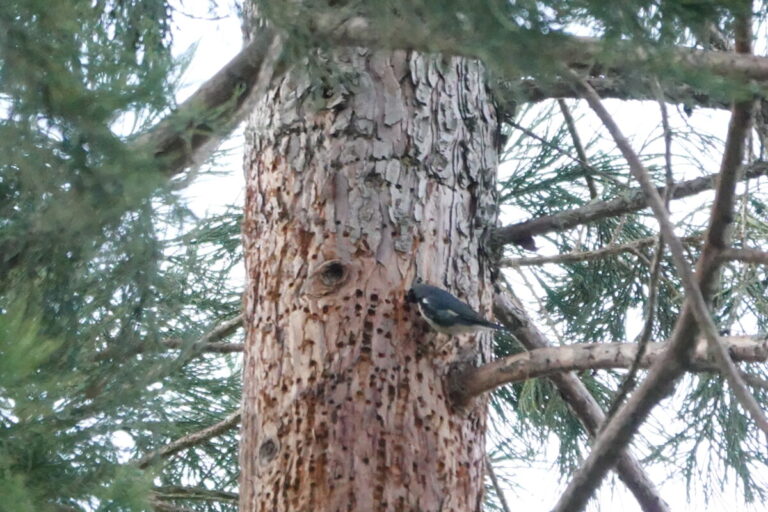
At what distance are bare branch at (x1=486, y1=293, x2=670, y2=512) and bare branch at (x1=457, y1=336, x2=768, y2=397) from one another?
35 centimetres

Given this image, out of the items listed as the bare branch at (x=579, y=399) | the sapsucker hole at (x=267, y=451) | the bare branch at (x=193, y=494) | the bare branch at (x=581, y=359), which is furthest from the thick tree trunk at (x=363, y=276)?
the bare branch at (x=193, y=494)

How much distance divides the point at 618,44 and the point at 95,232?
0.80 meters

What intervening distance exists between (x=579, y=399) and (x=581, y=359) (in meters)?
0.61

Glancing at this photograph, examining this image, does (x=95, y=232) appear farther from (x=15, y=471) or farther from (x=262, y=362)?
(x=262, y=362)

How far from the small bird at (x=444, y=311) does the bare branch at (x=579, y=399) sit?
32 centimetres

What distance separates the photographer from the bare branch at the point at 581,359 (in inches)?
81.4

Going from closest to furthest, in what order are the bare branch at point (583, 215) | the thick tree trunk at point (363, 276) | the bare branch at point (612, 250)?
the thick tree trunk at point (363, 276)
the bare branch at point (583, 215)
the bare branch at point (612, 250)

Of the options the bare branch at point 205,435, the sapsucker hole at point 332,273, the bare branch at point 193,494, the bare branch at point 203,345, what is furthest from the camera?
the bare branch at point 193,494

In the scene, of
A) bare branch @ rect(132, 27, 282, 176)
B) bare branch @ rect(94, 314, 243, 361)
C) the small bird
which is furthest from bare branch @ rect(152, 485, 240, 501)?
bare branch @ rect(132, 27, 282, 176)

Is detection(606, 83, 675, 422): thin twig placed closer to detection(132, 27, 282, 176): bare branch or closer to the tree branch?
the tree branch

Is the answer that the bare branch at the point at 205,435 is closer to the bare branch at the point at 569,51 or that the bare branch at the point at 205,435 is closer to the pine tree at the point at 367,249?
the pine tree at the point at 367,249

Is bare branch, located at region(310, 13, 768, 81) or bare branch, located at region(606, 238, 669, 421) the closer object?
bare branch, located at region(310, 13, 768, 81)

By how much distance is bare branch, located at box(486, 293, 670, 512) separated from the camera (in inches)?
109

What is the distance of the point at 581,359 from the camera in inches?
90.4
